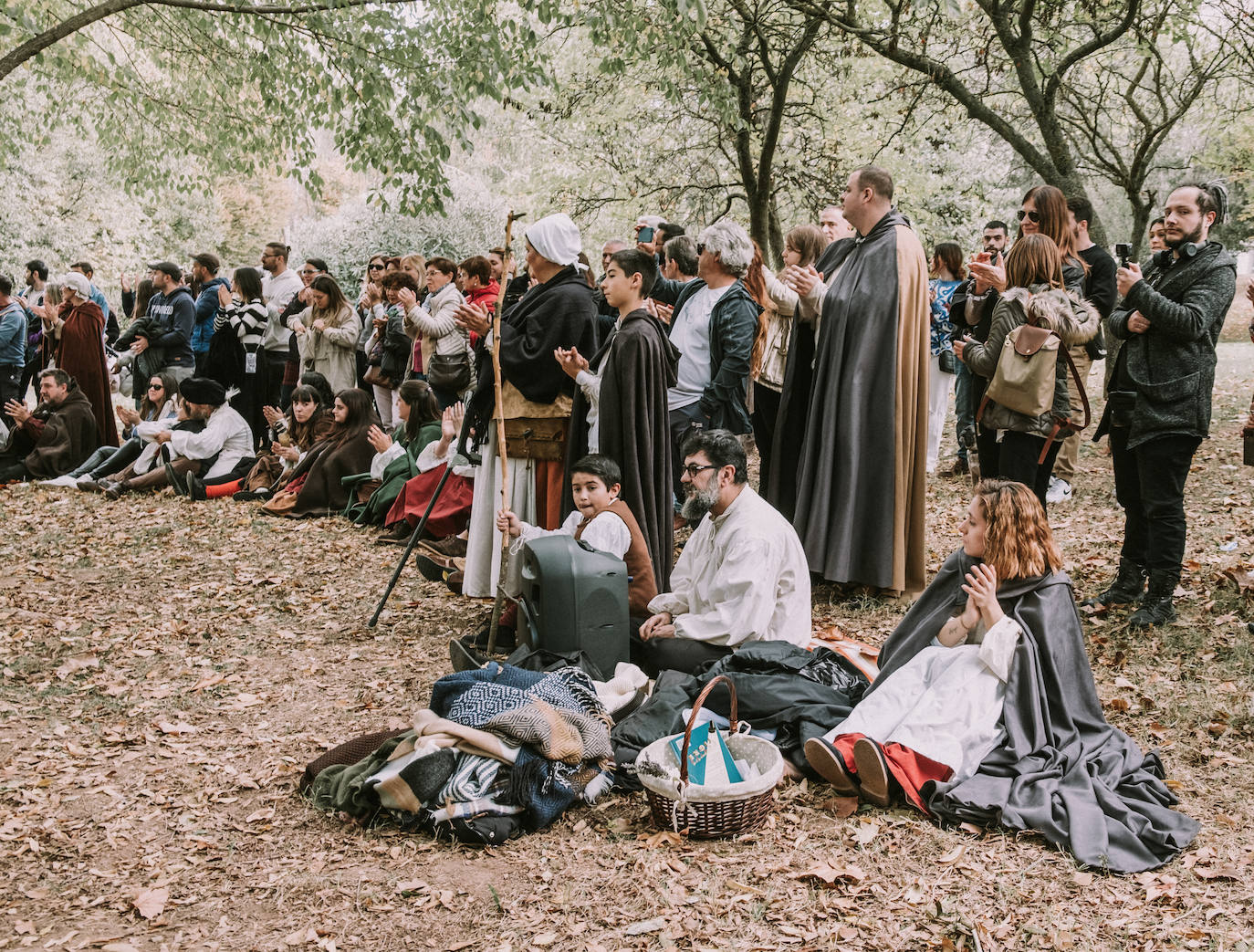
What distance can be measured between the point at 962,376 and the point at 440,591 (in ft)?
16.1

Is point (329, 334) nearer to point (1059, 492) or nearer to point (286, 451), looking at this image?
point (286, 451)

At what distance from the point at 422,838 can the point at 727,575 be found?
1.63 m

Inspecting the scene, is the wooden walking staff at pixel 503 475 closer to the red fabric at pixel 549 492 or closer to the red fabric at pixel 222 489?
the red fabric at pixel 549 492

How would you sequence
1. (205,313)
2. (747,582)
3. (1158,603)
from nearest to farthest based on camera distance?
(747,582), (1158,603), (205,313)

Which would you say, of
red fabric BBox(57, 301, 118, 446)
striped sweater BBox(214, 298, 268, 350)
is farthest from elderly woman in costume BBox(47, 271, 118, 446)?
striped sweater BBox(214, 298, 268, 350)

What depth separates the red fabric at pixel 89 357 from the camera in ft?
36.1

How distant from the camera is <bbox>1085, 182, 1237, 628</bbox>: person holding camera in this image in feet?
15.9

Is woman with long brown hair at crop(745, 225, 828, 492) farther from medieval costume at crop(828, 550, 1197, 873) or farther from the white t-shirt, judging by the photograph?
medieval costume at crop(828, 550, 1197, 873)

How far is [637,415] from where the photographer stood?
5.30 meters

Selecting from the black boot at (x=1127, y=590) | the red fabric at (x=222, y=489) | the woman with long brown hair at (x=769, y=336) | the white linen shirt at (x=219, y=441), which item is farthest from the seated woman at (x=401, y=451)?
the black boot at (x=1127, y=590)

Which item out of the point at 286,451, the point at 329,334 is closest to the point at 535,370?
the point at 286,451

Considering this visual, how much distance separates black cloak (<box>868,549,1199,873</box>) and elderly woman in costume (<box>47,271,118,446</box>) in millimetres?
9514

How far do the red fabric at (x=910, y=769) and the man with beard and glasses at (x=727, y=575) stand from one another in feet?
3.04

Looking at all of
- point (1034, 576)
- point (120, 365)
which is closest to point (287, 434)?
point (120, 365)
